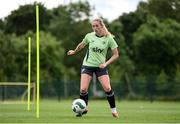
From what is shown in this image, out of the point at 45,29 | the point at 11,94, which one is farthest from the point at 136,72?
the point at 11,94

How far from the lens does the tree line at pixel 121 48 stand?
2036 inches

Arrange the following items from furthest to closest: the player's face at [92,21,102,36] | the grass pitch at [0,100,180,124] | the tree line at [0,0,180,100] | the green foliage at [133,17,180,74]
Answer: the green foliage at [133,17,180,74]
the tree line at [0,0,180,100]
the player's face at [92,21,102,36]
the grass pitch at [0,100,180,124]

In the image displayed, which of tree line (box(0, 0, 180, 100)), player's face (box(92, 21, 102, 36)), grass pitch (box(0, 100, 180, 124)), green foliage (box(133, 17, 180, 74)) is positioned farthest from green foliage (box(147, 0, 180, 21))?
A: player's face (box(92, 21, 102, 36))

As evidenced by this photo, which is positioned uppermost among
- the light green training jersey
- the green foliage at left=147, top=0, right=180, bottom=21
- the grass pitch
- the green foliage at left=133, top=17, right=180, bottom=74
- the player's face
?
the green foliage at left=147, top=0, right=180, bottom=21

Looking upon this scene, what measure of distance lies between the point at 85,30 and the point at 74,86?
29467mm

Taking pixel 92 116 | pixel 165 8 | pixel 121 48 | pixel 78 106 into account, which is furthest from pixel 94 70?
pixel 121 48

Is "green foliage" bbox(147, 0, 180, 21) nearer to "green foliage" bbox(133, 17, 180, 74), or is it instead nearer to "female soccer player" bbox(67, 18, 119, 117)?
"green foliage" bbox(133, 17, 180, 74)

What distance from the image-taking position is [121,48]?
262 ft

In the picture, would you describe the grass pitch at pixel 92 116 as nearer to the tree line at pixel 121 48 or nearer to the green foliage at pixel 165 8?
the tree line at pixel 121 48

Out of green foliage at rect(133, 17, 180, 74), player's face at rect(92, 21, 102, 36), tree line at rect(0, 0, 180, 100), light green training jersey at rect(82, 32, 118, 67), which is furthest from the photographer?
green foliage at rect(133, 17, 180, 74)

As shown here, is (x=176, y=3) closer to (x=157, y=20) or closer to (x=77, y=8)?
(x=157, y=20)

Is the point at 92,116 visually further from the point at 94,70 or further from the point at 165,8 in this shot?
the point at 165,8

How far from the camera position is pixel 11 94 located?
4759 centimetres

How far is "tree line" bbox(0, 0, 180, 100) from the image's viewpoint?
170 ft
